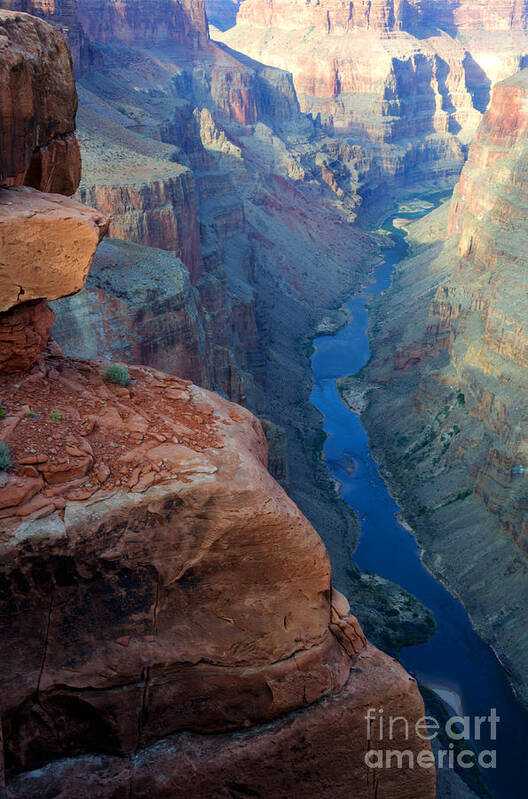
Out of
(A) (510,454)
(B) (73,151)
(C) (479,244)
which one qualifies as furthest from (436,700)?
(C) (479,244)

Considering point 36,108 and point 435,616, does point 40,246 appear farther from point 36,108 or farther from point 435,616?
point 435,616

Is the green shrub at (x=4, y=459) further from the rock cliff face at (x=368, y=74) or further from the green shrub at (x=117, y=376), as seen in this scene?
the rock cliff face at (x=368, y=74)

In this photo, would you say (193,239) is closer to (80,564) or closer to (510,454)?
(510,454)

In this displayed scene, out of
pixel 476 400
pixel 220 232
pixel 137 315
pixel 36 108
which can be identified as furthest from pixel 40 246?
pixel 220 232

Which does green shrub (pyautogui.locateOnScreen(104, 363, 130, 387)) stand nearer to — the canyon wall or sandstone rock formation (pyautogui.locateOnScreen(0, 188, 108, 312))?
sandstone rock formation (pyautogui.locateOnScreen(0, 188, 108, 312))

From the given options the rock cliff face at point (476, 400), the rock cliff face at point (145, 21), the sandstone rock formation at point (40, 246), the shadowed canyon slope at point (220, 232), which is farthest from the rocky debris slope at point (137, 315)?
the rock cliff face at point (145, 21)

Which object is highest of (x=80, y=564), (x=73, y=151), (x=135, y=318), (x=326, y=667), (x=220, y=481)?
(x=73, y=151)

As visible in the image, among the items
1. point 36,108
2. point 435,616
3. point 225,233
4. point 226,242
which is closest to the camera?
point 36,108
